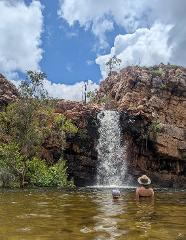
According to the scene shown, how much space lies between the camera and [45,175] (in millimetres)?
38969

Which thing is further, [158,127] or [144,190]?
[158,127]

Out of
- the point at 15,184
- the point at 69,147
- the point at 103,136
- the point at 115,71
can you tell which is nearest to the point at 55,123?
the point at 69,147

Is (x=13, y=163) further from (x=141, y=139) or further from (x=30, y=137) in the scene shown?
(x=141, y=139)

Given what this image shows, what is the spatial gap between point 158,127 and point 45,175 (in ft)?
56.6

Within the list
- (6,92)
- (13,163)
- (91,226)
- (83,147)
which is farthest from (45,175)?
(91,226)

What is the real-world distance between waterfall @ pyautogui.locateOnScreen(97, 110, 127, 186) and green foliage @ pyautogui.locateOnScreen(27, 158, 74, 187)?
9.27 metres

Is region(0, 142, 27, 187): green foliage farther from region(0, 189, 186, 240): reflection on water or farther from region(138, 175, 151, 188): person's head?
region(0, 189, 186, 240): reflection on water

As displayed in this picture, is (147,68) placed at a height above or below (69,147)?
above

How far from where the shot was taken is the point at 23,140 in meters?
43.2

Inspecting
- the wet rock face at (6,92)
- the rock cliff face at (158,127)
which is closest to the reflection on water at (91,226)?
the rock cliff face at (158,127)

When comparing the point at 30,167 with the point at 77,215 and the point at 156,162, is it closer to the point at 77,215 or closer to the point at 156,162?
the point at 156,162

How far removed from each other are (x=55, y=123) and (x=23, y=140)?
6.49 meters

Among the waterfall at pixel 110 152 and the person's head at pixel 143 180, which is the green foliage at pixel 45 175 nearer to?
the waterfall at pixel 110 152

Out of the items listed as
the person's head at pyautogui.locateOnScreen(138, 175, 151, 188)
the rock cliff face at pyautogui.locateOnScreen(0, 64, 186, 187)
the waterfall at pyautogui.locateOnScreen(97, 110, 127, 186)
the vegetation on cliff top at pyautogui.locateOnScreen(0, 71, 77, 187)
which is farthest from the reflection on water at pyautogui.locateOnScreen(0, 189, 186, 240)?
the waterfall at pyautogui.locateOnScreen(97, 110, 127, 186)
